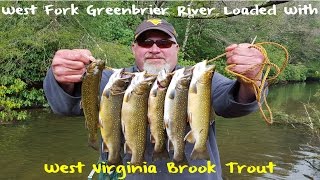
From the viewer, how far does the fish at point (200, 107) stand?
294 centimetres

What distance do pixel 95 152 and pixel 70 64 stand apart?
1037cm

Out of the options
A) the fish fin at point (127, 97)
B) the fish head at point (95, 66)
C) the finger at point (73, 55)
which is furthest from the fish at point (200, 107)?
the finger at point (73, 55)

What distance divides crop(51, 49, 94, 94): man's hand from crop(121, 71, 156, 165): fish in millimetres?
329

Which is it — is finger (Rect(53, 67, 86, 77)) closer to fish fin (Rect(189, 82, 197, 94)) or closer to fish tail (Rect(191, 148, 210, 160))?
fish fin (Rect(189, 82, 197, 94))

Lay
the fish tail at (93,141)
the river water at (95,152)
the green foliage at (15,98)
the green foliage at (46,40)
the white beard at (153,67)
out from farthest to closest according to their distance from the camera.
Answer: the green foliage at (46,40)
the green foliage at (15,98)
the river water at (95,152)
the white beard at (153,67)
the fish tail at (93,141)

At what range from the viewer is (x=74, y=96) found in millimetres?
3182

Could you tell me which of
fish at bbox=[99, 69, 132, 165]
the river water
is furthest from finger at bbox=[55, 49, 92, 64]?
the river water

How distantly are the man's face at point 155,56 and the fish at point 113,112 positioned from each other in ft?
2.13

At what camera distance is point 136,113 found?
3033mm

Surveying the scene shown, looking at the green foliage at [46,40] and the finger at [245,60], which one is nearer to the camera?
the finger at [245,60]

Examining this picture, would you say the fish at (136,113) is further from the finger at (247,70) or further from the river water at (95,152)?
the river water at (95,152)

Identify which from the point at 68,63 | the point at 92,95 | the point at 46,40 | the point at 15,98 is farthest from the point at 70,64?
Answer: the point at 15,98

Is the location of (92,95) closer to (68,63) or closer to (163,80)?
(68,63)

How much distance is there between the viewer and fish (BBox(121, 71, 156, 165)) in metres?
3.00
